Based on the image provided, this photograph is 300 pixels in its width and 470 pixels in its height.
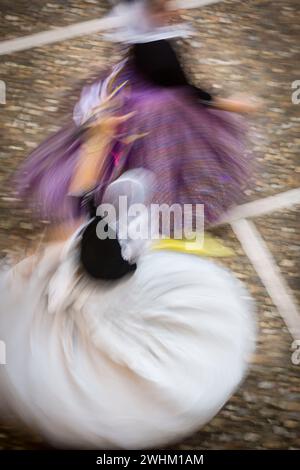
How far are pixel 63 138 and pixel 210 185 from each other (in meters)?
0.32

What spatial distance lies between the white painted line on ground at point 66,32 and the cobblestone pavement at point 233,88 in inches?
0.5

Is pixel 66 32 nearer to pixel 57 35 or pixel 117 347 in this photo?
pixel 57 35

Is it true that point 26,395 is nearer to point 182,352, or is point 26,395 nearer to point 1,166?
point 182,352

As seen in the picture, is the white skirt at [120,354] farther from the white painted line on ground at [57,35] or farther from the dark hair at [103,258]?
the white painted line on ground at [57,35]

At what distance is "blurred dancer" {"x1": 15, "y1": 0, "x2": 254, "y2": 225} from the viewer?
1.33 metres

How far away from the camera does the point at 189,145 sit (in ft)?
4.54

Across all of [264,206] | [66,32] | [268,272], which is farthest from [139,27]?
[268,272]

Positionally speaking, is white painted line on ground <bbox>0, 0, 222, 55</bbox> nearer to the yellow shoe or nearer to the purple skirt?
the purple skirt

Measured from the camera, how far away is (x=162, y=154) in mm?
1353

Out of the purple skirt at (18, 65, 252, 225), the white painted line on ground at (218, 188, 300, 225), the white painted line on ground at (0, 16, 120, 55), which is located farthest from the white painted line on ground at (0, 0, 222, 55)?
the white painted line on ground at (218, 188, 300, 225)

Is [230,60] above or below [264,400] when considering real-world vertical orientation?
above

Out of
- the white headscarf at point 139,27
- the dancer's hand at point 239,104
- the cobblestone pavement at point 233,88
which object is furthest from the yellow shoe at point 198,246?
the white headscarf at point 139,27

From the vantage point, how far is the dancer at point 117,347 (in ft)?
3.97
